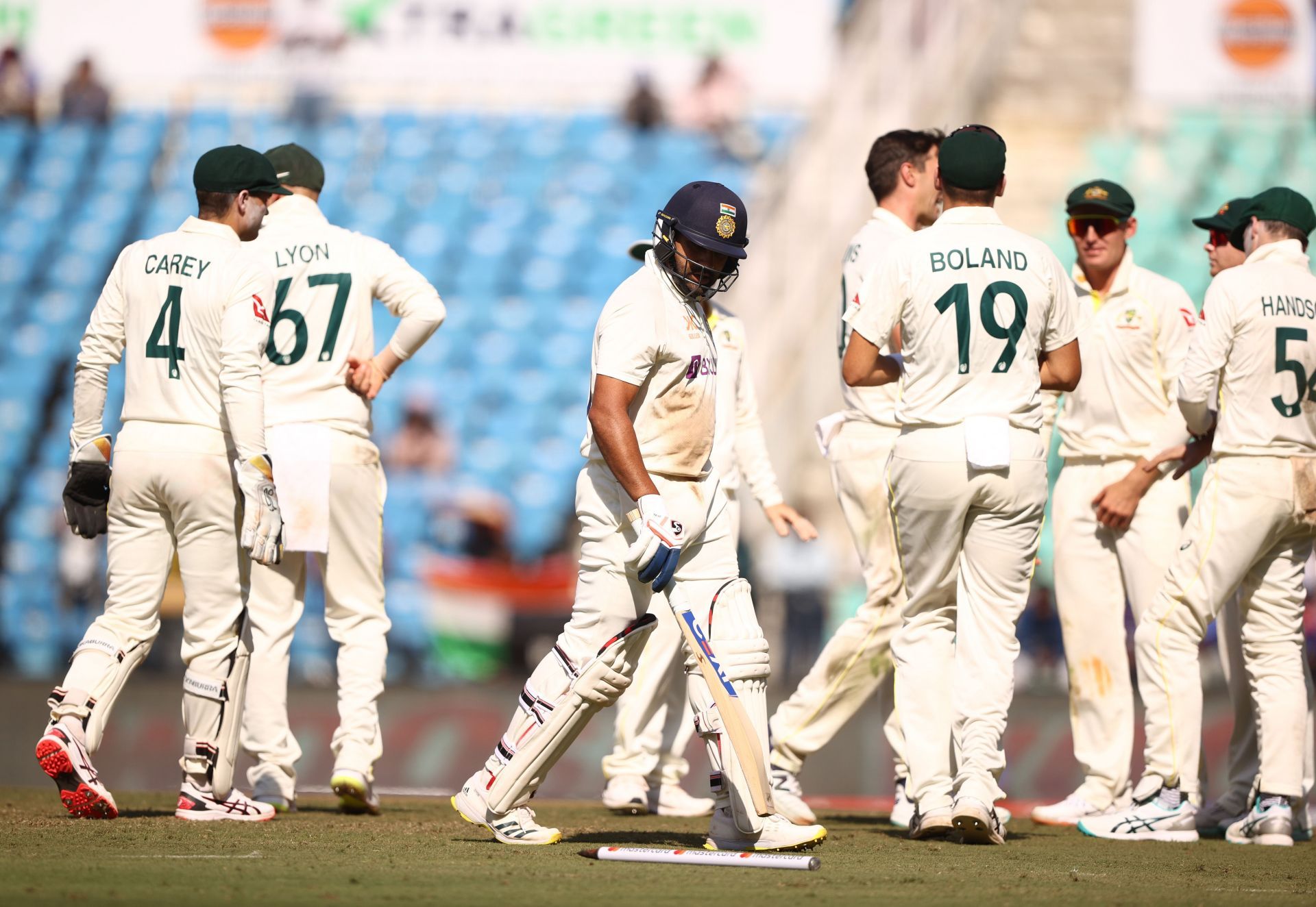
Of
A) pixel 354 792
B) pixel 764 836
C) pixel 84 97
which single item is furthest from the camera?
pixel 84 97

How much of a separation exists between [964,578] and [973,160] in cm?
143

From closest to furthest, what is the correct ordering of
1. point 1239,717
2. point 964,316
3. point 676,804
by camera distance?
1. point 964,316
2. point 1239,717
3. point 676,804

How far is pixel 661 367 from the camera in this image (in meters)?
4.96

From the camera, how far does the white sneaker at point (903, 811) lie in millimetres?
6094

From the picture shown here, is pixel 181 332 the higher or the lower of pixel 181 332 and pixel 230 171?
the lower

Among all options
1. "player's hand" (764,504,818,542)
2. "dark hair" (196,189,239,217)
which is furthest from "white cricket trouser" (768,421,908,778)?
"dark hair" (196,189,239,217)

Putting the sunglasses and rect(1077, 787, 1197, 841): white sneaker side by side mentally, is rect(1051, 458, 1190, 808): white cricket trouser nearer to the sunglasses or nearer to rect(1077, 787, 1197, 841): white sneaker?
rect(1077, 787, 1197, 841): white sneaker

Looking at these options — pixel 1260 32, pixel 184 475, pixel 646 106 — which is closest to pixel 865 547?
pixel 184 475

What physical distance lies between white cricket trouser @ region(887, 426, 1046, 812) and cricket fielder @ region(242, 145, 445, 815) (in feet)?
6.73

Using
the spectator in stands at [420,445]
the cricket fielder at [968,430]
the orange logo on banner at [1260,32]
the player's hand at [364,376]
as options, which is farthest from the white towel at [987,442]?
the orange logo on banner at [1260,32]

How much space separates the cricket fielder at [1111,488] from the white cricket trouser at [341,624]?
2.71 metres

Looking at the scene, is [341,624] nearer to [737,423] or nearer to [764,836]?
[737,423]

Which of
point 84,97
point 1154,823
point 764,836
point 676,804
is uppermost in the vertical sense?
point 84,97

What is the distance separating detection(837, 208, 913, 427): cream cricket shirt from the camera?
20.5 ft
